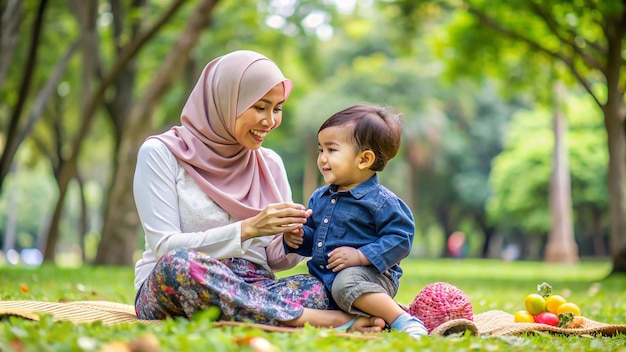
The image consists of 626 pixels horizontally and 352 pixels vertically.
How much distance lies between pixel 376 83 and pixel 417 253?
2827 cm

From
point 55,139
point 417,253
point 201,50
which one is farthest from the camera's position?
point 417,253

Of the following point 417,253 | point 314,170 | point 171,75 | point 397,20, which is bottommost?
point 417,253

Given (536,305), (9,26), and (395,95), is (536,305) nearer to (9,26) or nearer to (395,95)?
(9,26)

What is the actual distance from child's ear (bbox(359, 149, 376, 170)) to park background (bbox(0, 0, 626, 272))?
23.4 ft

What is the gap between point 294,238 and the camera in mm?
4516

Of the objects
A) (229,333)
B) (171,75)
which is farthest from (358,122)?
(171,75)

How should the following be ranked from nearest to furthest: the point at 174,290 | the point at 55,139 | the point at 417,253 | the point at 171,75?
the point at 174,290, the point at 171,75, the point at 55,139, the point at 417,253

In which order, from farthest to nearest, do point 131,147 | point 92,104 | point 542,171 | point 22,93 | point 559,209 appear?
1. point 542,171
2. point 559,209
3. point 92,104
4. point 131,147
5. point 22,93

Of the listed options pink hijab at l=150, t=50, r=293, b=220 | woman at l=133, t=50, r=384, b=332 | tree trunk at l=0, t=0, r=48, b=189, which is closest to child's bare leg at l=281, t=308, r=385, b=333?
woman at l=133, t=50, r=384, b=332

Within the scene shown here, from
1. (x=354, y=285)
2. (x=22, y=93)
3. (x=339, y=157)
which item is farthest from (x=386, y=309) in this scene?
(x=22, y=93)

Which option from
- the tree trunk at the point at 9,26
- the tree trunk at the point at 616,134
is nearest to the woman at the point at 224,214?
the tree trunk at the point at 9,26

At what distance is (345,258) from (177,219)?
0.95m

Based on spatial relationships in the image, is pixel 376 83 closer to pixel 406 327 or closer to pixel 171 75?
pixel 171 75

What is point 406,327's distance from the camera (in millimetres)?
4215
